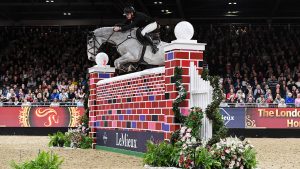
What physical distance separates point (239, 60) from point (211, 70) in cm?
247

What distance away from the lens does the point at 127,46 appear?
16.7 meters

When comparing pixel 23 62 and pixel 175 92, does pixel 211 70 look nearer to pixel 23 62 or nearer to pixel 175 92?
pixel 23 62

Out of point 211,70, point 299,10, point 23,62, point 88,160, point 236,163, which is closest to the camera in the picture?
point 236,163

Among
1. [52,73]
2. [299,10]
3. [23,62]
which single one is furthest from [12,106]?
[299,10]

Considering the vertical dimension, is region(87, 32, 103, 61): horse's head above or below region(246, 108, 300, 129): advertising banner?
above

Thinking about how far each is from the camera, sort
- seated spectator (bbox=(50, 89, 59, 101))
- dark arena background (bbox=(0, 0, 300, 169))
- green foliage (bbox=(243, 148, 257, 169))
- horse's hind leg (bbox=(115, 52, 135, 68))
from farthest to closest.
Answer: seated spectator (bbox=(50, 89, 59, 101)) < horse's hind leg (bbox=(115, 52, 135, 68)) < dark arena background (bbox=(0, 0, 300, 169)) < green foliage (bbox=(243, 148, 257, 169))

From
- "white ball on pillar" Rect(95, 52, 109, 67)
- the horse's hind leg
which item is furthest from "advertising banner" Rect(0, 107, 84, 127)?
the horse's hind leg

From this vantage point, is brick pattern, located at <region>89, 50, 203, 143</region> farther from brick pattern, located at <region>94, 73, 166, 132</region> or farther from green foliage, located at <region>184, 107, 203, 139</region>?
green foliage, located at <region>184, 107, 203, 139</region>

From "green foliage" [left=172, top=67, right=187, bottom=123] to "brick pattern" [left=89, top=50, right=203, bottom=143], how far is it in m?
0.11

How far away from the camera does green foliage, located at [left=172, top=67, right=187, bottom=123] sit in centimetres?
1141

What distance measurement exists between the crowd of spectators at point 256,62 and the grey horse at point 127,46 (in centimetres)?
973

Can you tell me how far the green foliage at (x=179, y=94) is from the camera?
11.4 metres

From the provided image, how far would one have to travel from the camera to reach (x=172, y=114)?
11.7 meters

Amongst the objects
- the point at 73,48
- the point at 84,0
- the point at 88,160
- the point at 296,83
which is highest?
the point at 84,0
